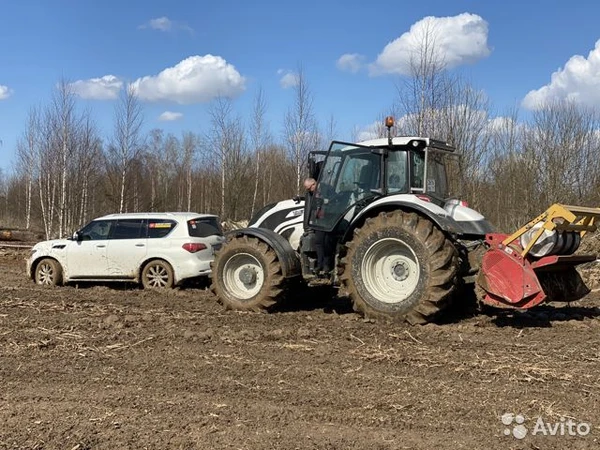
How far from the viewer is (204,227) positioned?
11625 millimetres

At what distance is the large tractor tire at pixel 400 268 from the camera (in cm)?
693

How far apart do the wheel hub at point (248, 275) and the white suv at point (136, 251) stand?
8.49ft

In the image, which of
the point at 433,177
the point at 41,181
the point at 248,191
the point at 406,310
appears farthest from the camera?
the point at 248,191

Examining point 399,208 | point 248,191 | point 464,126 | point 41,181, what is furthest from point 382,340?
point 248,191

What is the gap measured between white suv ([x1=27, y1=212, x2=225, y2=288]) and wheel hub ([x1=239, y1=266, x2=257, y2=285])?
8.49ft

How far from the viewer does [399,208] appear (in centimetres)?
742

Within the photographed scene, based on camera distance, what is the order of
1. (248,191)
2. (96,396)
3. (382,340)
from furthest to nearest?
(248,191)
(382,340)
(96,396)

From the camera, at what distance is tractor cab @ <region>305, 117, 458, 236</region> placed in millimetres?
7836

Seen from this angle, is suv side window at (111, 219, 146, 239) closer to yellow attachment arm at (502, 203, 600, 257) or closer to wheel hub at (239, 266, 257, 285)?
wheel hub at (239, 266, 257, 285)

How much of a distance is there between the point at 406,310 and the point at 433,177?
6.65ft

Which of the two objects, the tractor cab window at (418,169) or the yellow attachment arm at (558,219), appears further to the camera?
the tractor cab window at (418,169)

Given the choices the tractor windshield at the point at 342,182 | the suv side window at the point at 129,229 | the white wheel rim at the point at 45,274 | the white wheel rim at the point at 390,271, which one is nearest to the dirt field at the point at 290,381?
the white wheel rim at the point at 390,271

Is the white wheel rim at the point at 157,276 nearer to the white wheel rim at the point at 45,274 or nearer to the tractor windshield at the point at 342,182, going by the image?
the white wheel rim at the point at 45,274

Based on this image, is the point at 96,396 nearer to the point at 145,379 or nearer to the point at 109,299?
the point at 145,379
